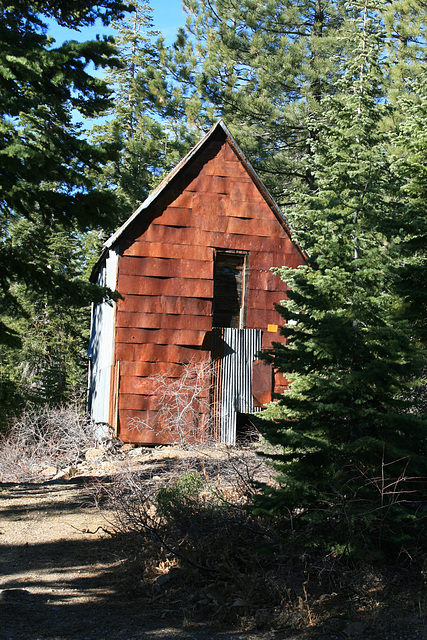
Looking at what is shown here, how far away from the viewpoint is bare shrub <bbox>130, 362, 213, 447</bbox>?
45.7 feet

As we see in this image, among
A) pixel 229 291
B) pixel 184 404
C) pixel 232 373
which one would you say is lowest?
pixel 184 404

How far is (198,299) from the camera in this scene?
1485 cm

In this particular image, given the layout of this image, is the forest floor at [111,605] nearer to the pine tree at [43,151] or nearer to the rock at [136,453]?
the pine tree at [43,151]

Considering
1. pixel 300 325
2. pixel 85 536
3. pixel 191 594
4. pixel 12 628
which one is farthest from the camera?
pixel 85 536

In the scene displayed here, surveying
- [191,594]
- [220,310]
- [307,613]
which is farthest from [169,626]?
[220,310]

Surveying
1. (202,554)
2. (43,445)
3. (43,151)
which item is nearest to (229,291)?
(43,445)

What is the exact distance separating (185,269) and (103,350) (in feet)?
12.9

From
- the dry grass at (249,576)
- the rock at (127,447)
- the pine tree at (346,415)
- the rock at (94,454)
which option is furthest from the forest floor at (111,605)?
the rock at (127,447)

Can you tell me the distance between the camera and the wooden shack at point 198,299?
14383mm

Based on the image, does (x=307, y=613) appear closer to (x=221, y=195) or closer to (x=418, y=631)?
(x=418, y=631)

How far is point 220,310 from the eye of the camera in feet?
50.3

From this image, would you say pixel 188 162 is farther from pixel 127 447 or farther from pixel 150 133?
pixel 150 133

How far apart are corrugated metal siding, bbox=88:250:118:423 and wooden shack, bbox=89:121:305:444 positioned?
13 cm

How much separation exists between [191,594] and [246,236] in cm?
1032
